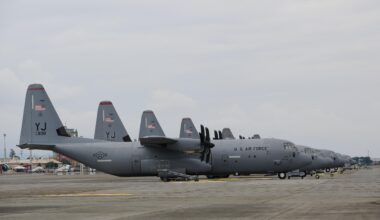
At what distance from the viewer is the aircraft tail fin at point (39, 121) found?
6744 centimetres

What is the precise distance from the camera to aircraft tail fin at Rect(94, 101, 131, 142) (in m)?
93.4

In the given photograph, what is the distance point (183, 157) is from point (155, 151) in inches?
123

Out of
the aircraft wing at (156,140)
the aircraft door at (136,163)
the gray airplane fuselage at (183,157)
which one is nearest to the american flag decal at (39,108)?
the gray airplane fuselage at (183,157)

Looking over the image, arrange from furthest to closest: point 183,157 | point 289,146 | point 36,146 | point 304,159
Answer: point 304,159
point 289,146
point 183,157
point 36,146

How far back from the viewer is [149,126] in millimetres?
95500

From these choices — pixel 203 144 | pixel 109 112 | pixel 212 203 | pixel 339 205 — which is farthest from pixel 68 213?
pixel 109 112

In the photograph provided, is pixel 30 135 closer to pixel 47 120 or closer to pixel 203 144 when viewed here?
pixel 47 120

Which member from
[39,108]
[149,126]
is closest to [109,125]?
[149,126]

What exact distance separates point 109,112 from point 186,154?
92.1 ft

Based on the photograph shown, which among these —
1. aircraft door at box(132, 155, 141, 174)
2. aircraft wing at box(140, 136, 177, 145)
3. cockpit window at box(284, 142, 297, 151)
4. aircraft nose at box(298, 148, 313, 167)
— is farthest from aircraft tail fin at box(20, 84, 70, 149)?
aircraft nose at box(298, 148, 313, 167)

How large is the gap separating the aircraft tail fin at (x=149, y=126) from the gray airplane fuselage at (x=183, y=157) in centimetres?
2465

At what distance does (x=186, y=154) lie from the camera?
69438 millimetres

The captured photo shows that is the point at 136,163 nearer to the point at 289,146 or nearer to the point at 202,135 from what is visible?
the point at 202,135

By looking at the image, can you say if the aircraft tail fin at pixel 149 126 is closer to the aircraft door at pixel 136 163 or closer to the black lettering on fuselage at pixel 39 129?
the aircraft door at pixel 136 163
